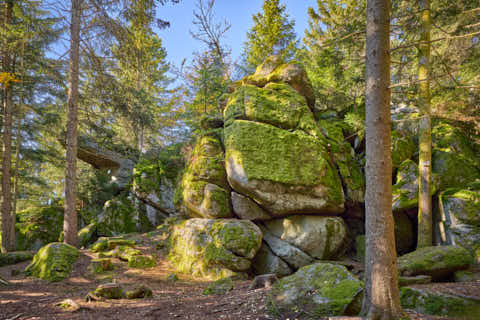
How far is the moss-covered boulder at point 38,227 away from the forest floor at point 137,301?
21.8ft

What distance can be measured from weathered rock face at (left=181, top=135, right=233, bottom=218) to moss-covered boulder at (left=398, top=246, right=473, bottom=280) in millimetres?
5051

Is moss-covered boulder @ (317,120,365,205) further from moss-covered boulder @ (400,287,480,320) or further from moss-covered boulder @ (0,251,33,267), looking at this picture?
moss-covered boulder @ (0,251,33,267)

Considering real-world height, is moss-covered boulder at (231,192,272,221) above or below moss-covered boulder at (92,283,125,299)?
above

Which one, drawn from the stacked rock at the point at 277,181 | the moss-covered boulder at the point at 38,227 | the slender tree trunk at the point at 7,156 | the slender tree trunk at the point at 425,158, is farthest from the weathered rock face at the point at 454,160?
the moss-covered boulder at the point at 38,227

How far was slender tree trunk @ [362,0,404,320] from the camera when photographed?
10.6ft

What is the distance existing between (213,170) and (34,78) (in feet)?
31.0

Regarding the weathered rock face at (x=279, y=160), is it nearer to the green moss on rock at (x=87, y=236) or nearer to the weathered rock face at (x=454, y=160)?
the weathered rock face at (x=454, y=160)

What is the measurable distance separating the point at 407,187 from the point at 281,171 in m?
4.27

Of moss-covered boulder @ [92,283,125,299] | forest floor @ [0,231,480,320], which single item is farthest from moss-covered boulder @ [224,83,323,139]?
moss-covered boulder @ [92,283,125,299]

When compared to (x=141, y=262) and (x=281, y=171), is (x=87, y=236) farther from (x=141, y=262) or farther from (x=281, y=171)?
(x=281, y=171)

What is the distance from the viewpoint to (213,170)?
895cm

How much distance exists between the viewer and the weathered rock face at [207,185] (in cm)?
845

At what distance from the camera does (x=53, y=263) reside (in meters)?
6.89

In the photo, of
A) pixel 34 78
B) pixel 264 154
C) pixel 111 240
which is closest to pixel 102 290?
pixel 111 240
